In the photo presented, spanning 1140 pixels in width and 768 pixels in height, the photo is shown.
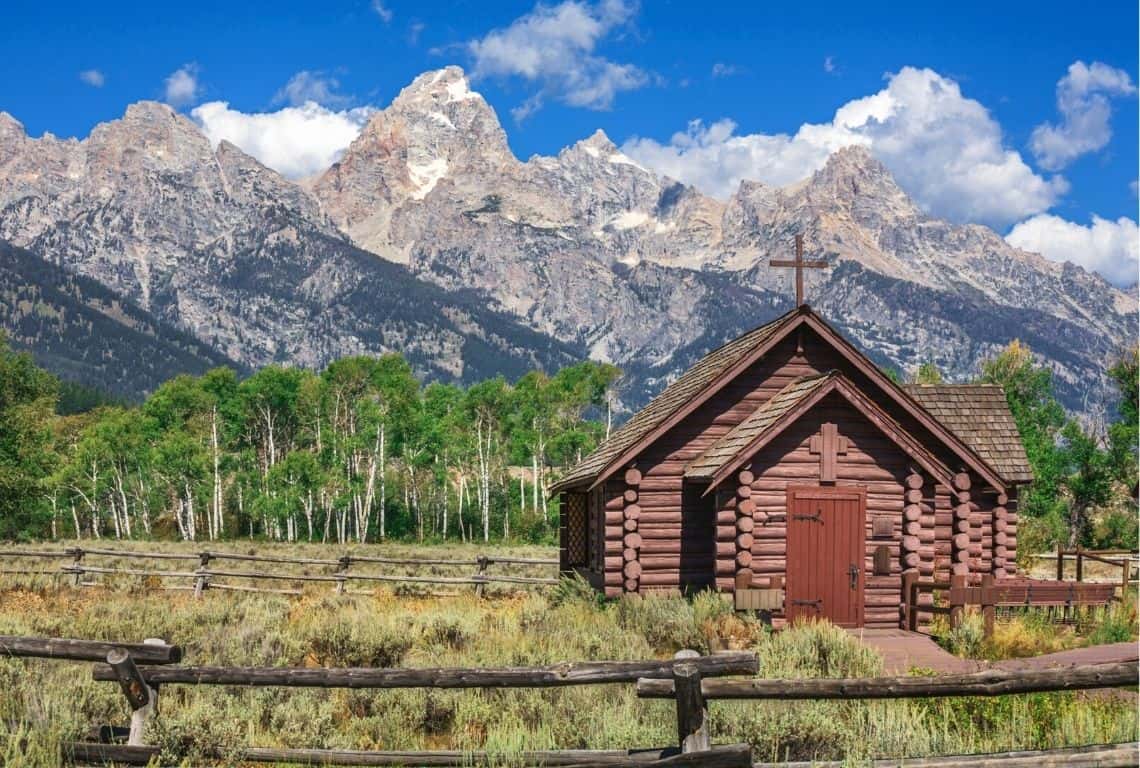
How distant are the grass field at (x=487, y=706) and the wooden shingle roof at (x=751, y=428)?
317 centimetres

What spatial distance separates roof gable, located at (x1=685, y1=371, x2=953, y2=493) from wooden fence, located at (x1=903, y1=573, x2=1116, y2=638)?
1.91 meters

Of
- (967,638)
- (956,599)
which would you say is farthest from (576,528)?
(967,638)

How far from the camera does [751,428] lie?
18625mm

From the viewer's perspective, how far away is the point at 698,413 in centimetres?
1992

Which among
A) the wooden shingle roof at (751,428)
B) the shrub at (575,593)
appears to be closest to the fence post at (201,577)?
the shrub at (575,593)

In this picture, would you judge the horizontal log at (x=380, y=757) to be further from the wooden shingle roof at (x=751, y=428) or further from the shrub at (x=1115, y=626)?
the shrub at (x=1115, y=626)

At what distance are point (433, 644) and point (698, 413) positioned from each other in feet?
25.5

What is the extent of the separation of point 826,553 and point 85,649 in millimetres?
12585

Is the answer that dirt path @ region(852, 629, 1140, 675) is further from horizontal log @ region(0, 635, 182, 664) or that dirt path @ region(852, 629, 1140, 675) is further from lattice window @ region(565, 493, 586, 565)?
horizontal log @ region(0, 635, 182, 664)

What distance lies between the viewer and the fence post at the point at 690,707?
7555 mm

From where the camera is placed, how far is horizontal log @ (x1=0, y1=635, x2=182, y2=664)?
28.1 feet

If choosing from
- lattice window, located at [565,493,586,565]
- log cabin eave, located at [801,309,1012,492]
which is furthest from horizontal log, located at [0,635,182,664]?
lattice window, located at [565,493,586,565]

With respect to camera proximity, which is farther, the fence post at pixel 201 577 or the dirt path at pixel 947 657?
the fence post at pixel 201 577

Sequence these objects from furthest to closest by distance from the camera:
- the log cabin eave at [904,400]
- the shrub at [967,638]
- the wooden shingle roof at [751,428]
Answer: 1. the log cabin eave at [904,400]
2. the wooden shingle roof at [751,428]
3. the shrub at [967,638]
